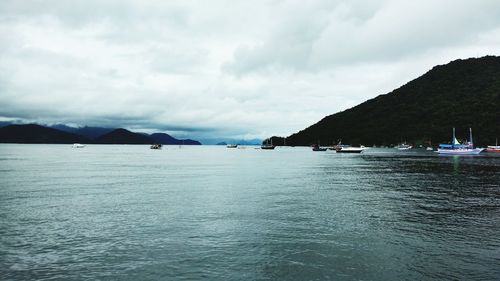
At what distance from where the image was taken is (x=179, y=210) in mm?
39312

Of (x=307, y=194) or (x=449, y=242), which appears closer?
(x=449, y=242)

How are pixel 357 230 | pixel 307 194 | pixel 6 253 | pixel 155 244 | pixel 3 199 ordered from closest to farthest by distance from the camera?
pixel 6 253 → pixel 155 244 → pixel 357 230 → pixel 3 199 → pixel 307 194

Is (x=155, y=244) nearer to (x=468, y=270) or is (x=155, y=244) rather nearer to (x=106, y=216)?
(x=106, y=216)

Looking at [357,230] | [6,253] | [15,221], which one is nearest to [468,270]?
[357,230]

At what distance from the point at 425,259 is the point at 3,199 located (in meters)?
48.1

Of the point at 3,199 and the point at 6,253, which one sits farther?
the point at 3,199

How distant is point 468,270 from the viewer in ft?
68.6

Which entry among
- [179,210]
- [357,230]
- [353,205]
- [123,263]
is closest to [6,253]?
[123,263]

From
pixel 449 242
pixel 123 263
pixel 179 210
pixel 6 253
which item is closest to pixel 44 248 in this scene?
pixel 6 253

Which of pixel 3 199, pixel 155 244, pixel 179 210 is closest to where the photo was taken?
pixel 155 244

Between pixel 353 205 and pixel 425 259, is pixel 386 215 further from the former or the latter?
pixel 425 259

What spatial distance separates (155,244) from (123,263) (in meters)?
4.06

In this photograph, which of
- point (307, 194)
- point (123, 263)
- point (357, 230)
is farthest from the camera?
point (307, 194)

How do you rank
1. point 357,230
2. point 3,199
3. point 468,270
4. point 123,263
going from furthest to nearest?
point 3,199 < point 357,230 < point 123,263 < point 468,270
